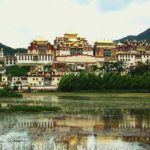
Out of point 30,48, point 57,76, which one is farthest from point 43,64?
point 57,76

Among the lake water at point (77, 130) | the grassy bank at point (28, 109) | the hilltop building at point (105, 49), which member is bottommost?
the lake water at point (77, 130)

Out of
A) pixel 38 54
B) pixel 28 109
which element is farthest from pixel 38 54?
pixel 28 109

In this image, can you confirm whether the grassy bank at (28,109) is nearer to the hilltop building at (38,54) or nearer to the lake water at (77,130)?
the lake water at (77,130)

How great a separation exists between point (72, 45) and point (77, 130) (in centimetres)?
7572

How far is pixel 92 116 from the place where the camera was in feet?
127

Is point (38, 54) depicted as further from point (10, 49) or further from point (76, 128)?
point (76, 128)

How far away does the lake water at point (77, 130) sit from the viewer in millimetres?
24922

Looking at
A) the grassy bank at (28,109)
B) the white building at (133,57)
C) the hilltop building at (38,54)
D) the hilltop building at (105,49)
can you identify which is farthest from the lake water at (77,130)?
the hilltop building at (105,49)

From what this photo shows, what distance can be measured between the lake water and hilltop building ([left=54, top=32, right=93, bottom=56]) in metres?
61.0

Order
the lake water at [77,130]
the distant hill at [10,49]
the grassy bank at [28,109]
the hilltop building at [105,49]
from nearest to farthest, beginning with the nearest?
the lake water at [77,130] < the grassy bank at [28,109] < the hilltop building at [105,49] < the distant hill at [10,49]

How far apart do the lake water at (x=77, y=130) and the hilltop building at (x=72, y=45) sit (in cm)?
6098

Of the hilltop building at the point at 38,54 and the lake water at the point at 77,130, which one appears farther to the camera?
the hilltop building at the point at 38,54

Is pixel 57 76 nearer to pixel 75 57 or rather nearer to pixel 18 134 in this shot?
pixel 75 57

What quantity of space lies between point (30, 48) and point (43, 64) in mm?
3931
